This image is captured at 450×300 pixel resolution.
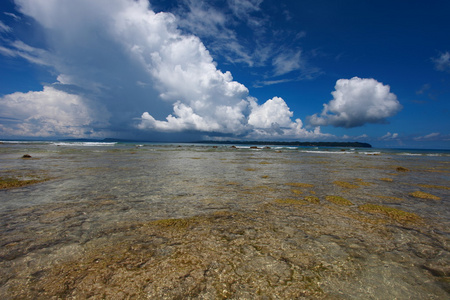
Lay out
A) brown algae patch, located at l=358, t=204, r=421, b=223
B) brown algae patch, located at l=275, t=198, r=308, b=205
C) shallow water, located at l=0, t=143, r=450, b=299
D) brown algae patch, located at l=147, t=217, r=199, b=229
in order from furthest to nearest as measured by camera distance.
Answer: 1. brown algae patch, located at l=275, t=198, r=308, b=205
2. brown algae patch, located at l=358, t=204, r=421, b=223
3. brown algae patch, located at l=147, t=217, r=199, b=229
4. shallow water, located at l=0, t=143, r=450, b=299

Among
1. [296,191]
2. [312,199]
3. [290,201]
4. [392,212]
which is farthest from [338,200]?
[290,201]

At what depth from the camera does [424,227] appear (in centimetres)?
722

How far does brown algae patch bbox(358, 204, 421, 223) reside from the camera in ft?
26.2

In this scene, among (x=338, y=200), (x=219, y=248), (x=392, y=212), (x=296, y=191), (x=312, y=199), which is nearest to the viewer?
(x=219, y=248)

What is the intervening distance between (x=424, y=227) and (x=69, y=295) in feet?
34.7

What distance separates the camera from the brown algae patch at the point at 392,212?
7.98m

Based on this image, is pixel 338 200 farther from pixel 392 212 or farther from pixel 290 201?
pixel 290 201

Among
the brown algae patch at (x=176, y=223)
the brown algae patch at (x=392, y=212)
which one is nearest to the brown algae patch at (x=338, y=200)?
the brown algae patch at (x=392, y=212)

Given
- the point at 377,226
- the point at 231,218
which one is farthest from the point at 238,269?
the point at 377,226

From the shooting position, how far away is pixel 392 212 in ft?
28.1

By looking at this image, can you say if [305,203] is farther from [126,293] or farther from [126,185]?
[126,185]

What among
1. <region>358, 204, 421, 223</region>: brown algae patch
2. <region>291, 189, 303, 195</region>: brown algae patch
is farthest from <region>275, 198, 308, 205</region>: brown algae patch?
<region>358, 204, 421, 223</region>: brown algae patch

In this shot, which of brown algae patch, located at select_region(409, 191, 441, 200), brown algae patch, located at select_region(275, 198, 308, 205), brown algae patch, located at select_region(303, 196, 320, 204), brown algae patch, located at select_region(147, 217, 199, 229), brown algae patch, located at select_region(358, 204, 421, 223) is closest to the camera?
brown algae patch, located at select_region(147, 217, 199, 229)

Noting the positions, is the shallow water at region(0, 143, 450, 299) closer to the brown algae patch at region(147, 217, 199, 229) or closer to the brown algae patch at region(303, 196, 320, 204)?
the brown algae patch at region(147, 217, 199, 229)
